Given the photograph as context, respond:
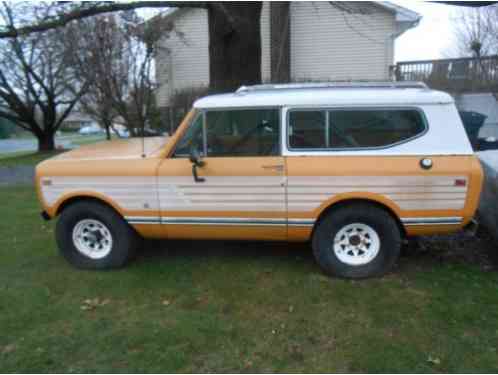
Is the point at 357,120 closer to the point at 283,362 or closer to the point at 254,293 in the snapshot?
the point at 254,293

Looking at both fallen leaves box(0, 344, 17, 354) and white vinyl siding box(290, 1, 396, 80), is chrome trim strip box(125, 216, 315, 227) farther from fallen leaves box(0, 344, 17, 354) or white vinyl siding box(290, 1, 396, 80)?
white vinyl siding box(290, 1, 396, 80)

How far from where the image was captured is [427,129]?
12.6 feet

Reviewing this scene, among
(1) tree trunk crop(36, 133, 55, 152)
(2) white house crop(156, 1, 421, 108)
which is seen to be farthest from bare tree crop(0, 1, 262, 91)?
(1) tree trunk crop(36, 133, 55, 152)

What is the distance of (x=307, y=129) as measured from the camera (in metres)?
4.02

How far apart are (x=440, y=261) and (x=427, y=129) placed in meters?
1.70

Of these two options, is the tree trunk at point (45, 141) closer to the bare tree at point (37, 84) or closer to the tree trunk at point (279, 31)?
the bare tree at point (37, 84)

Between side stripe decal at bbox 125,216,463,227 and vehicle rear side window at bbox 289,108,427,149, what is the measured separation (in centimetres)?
79

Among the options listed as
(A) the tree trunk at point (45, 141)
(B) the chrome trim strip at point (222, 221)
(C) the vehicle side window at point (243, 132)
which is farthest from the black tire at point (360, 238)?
(A) the tree trunk at point (45, 141)

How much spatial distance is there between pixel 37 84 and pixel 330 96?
20.5 metres

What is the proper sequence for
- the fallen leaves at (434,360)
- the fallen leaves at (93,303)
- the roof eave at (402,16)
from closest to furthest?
the fallen leaves at (434,360) < the fallen leaves at (93,303) < the roof eave at (402,16)

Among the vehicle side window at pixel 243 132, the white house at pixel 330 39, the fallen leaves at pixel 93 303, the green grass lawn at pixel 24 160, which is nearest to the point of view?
the fallen leaves at pixel 93 303

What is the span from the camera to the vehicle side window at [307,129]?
399 centimetres

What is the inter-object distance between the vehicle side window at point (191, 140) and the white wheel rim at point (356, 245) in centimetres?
172

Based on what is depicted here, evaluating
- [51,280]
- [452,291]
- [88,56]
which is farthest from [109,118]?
[452,291]
